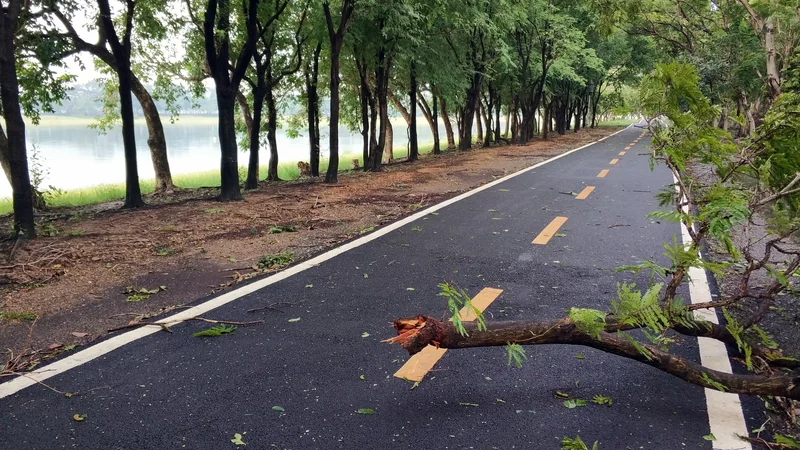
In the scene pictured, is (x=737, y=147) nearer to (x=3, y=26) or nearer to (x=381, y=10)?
(x=3, y=26)

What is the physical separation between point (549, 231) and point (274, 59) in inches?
583

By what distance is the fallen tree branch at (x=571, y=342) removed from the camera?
2926mm

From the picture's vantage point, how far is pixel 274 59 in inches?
757

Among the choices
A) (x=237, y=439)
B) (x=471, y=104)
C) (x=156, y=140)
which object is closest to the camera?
(x=237, y=439)

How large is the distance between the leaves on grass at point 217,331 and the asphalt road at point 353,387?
3.5 inches

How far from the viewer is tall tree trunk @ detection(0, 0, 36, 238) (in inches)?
283

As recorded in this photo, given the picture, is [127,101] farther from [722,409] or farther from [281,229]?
[722,409]

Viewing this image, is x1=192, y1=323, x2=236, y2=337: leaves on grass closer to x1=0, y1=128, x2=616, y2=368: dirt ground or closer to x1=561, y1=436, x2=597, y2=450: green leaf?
x1=0, y1=128, x2=616, y2=368: dirt ground

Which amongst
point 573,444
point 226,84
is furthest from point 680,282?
point 226,84

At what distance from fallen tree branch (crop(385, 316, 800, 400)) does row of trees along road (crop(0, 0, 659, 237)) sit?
6.95 meters

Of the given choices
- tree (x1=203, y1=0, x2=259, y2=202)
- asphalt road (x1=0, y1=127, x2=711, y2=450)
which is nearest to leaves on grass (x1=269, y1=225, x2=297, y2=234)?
asphalt road (x1=0, y1=127, x2=711, y2=450)

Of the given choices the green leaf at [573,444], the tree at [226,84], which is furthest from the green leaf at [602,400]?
the tree at [226,84]

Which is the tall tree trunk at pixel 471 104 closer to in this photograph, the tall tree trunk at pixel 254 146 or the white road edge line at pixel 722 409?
the tall tree trunk at pixel 254 146

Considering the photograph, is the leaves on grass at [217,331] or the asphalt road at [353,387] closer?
the asphalt road at [353,387]
